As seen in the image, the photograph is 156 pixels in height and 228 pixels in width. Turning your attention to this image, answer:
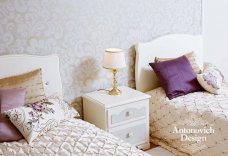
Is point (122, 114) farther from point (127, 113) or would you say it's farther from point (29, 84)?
point (29, 84)

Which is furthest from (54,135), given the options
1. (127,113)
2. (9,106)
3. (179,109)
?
(179,109)

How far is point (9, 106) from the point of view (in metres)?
2.49

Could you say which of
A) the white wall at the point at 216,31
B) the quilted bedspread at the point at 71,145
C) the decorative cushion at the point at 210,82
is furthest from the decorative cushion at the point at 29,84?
the white wall at the point at 216,31

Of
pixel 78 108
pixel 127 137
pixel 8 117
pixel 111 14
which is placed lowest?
pixel 127 137

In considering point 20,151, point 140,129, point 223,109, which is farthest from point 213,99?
point 20,151

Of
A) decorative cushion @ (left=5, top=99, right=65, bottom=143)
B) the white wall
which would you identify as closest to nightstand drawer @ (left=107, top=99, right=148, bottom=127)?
decorative cushion @ (left=5, top=99, right=65, bottom=143)

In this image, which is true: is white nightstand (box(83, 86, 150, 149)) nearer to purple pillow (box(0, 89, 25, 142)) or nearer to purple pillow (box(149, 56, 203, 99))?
purple pillow (box(149, 56, 203, 99))

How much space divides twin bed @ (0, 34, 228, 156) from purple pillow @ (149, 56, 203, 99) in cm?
7

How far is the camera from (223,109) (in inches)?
117

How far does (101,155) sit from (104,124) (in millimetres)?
874

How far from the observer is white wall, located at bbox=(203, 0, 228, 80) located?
13.6ft

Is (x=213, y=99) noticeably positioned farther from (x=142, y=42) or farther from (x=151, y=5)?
(x=151, y=5)

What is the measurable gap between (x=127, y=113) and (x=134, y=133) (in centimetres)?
21

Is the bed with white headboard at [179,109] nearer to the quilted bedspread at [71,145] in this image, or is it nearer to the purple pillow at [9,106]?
the quilted bedspread at [71,145]
